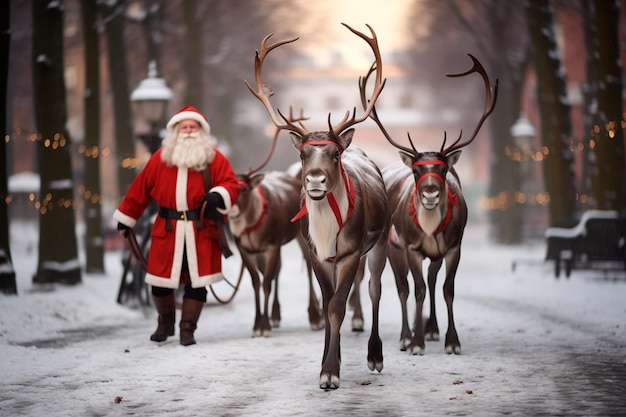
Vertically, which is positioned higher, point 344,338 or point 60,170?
point 60,170

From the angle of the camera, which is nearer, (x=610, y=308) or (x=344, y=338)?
(x=344, y=338)

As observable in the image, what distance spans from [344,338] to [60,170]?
6451 mm

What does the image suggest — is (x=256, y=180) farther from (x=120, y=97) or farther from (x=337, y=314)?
(x=120, y=97)

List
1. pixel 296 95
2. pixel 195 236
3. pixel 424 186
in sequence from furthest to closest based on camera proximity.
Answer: pixel 296 95 → pixel 195 236 → pixel 424 186

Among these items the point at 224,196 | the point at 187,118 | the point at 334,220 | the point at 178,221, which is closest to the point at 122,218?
the point at 178,221

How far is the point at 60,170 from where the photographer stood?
15102 millimetres

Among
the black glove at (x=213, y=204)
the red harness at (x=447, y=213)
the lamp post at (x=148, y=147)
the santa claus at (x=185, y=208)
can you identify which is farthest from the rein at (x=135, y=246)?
→ the red harness at (x=447, y=213)


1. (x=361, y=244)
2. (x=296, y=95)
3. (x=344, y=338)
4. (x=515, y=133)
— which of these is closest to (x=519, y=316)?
(x=344, y=338)

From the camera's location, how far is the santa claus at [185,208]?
10141mm

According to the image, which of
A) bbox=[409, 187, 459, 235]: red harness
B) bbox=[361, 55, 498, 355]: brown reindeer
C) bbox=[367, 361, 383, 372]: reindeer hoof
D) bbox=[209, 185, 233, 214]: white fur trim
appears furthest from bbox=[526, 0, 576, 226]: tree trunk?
bbox=[367, 361, 383, 372]: reindeer hoof

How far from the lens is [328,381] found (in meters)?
7.73

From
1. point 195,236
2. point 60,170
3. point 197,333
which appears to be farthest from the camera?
point 60,170

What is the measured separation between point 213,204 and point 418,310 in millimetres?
2364

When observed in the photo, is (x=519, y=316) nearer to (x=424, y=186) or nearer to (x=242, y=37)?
(x=424, y=186)
